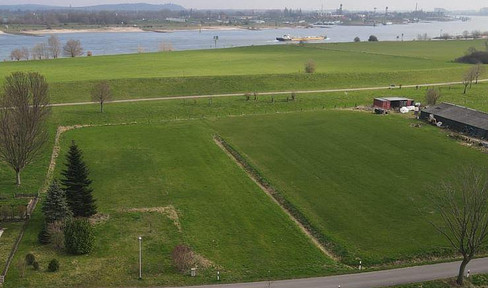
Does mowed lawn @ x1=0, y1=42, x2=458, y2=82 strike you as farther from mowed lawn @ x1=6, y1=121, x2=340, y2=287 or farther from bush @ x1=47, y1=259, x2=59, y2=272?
bush @ x1=47, y1=259, x2=59, y2=272

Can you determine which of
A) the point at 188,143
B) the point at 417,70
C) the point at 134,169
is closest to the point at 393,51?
the point at 417,70

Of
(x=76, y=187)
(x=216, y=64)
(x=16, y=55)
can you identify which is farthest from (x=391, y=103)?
(x=16, y=55)

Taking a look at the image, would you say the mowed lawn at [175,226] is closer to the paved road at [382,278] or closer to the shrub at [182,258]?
the shrub at [182,258]

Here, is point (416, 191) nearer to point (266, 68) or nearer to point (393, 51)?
point (266, 68)

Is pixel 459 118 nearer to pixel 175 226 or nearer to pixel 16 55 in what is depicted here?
pixel 175 226

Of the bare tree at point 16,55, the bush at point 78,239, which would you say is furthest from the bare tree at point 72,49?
the bush at point 78,239

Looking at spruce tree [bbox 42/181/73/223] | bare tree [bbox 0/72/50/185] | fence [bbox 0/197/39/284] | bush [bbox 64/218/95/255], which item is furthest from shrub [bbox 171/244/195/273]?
bare tree [bbox 0/72/50/185]
